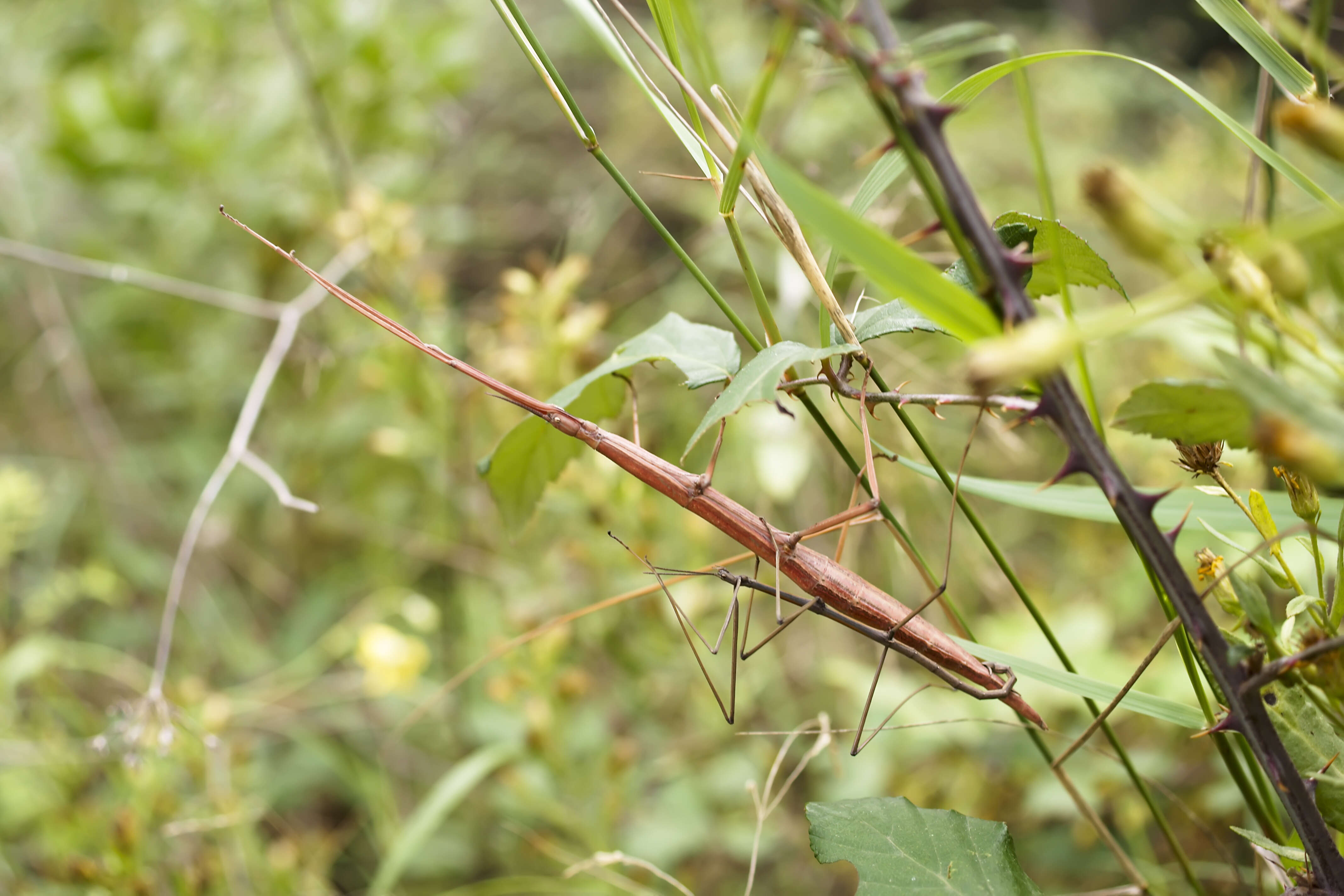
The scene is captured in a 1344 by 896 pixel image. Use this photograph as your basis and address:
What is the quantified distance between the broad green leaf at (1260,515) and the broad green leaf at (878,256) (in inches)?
9.5

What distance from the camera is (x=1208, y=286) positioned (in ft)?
0.82

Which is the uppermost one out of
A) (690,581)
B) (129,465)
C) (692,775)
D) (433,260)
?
(433,260)

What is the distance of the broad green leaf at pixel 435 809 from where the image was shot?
3.24ft

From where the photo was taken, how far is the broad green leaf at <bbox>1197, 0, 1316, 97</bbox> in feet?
1.55

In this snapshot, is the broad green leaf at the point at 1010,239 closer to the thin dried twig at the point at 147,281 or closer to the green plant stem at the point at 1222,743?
the green plant stem at the point at 1222,743

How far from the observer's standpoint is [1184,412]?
376 mm

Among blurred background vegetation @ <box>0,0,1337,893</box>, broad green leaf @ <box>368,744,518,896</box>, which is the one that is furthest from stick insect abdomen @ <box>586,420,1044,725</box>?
broad green leaf @ <box>368,744,518,896</box>

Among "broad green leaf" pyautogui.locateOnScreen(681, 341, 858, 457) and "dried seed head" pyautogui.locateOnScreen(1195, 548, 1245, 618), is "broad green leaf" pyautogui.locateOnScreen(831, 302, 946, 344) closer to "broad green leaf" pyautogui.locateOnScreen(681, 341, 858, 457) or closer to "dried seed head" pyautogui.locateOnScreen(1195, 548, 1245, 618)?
"broad green leaf" pyautogui.locateOnScreen(681, 341, 858, 457)

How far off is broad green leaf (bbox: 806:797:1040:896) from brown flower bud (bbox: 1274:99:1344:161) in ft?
1.24

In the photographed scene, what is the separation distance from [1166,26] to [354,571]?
11.8ft

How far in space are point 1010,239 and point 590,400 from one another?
334 millimetres

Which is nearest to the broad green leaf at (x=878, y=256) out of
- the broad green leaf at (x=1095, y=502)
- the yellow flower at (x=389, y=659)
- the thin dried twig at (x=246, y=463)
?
the broad green leaf at (x=1095, y=502)

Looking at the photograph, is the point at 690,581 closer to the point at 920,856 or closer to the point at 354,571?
the point at 920,856

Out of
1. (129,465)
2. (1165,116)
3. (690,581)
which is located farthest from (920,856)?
(1165,116)
